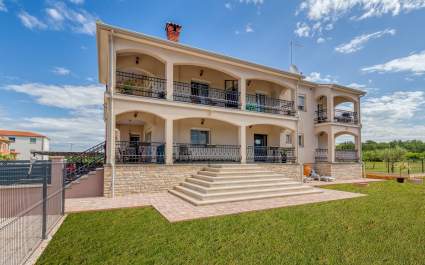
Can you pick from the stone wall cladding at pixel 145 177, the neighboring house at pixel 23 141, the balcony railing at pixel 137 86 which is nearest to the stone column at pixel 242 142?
the stone wall cladding at pixel 145 177

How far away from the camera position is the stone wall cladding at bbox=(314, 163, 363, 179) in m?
17.7

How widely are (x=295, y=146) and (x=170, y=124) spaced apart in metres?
9.16

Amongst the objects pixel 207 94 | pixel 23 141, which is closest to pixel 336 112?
pixel 207 94

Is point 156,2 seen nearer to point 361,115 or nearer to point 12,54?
point 12,54

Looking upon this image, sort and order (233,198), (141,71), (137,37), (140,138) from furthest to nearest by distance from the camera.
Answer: (140,138), (141,71), (137,37), (233,198)

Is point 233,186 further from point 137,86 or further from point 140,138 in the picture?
A: point 140,138

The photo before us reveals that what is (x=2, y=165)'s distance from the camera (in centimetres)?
468

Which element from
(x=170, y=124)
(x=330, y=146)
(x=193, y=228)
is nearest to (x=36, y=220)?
(x=193, y=228)

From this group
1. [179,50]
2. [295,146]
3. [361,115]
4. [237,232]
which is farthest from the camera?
[361,115]

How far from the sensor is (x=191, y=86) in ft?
46.6

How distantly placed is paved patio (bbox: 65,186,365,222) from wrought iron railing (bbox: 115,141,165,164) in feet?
6.76

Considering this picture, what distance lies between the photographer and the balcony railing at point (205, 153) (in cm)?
1312

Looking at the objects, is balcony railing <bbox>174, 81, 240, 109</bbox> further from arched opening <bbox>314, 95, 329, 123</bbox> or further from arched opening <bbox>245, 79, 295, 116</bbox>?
arched opening <bbox>314, 95, 329, 123</bbox>

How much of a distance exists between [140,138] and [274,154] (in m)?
9.97
